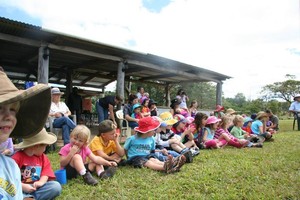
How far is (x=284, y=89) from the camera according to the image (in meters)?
57.1

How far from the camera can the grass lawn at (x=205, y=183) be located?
308cm

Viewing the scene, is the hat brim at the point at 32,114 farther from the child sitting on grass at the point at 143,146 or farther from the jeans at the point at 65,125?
the jeans at the point at 65,125

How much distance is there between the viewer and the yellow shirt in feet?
13.9

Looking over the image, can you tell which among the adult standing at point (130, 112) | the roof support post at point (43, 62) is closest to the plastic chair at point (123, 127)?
the adult standing at point (130, 112)

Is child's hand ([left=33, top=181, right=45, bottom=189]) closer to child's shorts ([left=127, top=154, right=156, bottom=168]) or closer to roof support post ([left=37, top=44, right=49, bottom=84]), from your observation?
child's shorts ([left=127, top=154, right=156, bottom=168])

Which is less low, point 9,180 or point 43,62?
point 43,62

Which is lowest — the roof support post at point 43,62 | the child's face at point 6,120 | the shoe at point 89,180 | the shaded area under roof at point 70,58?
the shoe at point 89,180

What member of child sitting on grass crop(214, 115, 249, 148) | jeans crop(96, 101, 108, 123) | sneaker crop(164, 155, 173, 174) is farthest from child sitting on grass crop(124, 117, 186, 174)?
jeans crop(96, 101, 108, 123)

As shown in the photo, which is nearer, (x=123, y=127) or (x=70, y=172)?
(x=70, y=172)

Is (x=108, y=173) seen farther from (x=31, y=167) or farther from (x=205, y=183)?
(x=205, y=183)

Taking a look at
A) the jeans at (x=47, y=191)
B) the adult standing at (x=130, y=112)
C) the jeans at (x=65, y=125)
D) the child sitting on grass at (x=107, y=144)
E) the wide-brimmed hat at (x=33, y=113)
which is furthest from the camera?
the adult standing at (x=130, y=112)

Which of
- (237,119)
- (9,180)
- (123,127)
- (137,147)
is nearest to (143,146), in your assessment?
(137,147)

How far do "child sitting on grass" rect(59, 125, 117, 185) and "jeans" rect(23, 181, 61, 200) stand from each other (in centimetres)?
64

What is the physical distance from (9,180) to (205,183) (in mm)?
2557
